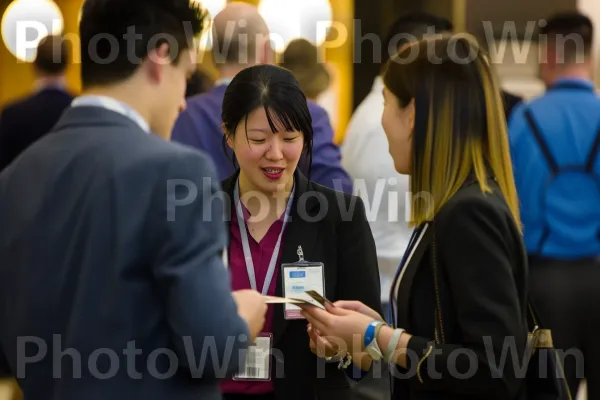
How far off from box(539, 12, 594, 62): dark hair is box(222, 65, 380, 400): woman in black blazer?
1.92 m

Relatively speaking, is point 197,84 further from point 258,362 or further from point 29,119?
point 258,362

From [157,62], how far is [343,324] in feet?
2.39

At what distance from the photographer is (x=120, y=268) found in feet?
5.46

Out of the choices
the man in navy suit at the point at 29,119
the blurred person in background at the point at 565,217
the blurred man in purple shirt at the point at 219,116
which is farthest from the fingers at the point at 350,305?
the man in navy suit at the point at 29,119

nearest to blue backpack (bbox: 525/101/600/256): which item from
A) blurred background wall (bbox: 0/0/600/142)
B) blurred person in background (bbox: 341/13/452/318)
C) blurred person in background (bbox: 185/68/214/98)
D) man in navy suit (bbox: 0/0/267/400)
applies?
blurred person in background (bbox: 341/13/452/318)

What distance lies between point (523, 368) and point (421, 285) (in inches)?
10.9

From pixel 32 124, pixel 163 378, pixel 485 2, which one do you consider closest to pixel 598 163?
pixel 163 378

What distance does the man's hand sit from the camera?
1784 mm

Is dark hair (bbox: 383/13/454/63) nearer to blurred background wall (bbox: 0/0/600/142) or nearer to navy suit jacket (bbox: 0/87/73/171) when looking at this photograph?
navy suit jacket (bbox: 0/87/73/171)

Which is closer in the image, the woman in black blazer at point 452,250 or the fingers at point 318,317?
the woman in black blazer at point 452,250

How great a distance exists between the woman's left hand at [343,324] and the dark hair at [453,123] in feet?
0.88

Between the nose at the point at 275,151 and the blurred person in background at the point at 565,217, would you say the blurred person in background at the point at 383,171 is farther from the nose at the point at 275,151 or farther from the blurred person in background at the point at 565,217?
the nose at the point at 275,151

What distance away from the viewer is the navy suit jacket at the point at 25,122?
5.11 m

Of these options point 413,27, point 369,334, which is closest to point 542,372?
point 369,334
